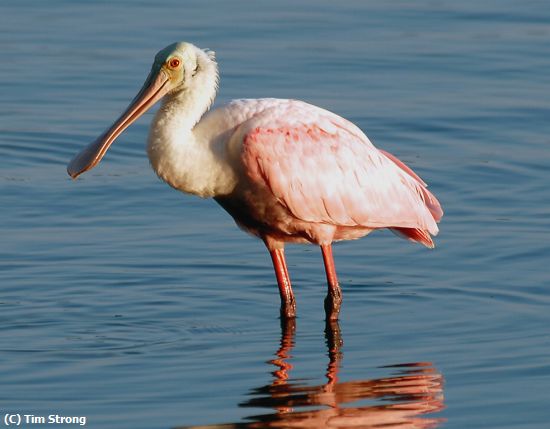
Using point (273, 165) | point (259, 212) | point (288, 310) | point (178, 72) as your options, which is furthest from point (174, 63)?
point (288, 310)

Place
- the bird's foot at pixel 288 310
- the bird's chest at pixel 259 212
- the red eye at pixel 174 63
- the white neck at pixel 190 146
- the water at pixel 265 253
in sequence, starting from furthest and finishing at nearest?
the bird's foot at pixel 288 310 < the bird's chest at pixel 259 212 < the red eye at pixel 174 63 < the white neck at pixel 190 146 < the water at pixel 265 253

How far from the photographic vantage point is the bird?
11.8 meters

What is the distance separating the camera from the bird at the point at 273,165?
11836 millimetres

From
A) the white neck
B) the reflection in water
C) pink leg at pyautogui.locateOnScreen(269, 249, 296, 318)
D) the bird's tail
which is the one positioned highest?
the white neck

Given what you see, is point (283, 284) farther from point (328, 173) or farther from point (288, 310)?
point (328, 173)

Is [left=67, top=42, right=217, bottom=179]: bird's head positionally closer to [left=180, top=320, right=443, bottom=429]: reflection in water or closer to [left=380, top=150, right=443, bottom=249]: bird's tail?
[left=380, top=150, right=443, bottom=249]: bird's tail

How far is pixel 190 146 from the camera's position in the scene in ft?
38.4

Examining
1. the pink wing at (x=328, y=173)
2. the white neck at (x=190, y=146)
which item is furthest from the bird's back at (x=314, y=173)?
the white neck at (x=190, y=146)

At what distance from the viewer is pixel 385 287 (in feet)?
43.0

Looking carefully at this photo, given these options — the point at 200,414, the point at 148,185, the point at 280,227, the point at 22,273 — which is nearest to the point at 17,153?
the point at 148,185

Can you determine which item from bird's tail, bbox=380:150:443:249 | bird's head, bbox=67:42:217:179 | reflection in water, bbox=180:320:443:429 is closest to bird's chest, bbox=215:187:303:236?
bird's head, bbox=67:42:217:179

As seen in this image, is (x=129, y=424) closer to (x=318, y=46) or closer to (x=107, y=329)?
(x=107, y=329)

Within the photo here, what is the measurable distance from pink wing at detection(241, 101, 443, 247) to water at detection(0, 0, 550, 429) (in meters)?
0.62

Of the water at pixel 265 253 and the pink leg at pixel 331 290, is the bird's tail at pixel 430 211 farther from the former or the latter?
the pink leg at pixel 331 290
